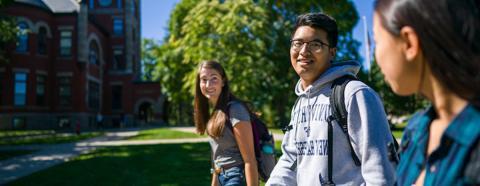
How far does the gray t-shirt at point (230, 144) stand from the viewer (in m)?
3.12

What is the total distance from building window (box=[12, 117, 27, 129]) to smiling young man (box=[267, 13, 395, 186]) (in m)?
32.6

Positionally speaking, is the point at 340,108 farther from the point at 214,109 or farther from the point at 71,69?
the point at 71,69

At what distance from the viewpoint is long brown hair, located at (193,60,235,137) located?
10.3 feet

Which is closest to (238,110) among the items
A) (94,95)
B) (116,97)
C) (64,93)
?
(64,93)

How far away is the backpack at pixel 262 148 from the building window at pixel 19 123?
31708 millimetres

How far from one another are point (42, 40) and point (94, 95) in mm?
7267

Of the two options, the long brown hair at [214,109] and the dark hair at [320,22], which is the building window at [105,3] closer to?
the long brown hair at [214,109]

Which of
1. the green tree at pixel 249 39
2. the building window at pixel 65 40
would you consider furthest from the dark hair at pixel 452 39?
the building window at pixel 65 40

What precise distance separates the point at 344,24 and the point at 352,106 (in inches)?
850

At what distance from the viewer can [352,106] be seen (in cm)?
189

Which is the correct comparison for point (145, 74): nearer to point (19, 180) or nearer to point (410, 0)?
point (19, 180)

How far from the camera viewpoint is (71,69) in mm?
34312

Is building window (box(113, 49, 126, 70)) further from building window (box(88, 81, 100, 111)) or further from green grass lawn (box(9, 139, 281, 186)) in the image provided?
green grass lawn (box(9, 139, 281, 186))

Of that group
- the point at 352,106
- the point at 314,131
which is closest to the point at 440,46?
the point at 352,106
